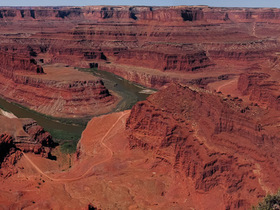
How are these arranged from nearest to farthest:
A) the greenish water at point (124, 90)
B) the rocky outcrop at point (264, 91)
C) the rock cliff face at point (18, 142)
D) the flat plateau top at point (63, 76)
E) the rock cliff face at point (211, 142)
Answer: the rock cliff face at point (211, 142) → the rock cliff face at point (18, 142) → the rocky outcrop at point (264, 91) → the greenish water at point (124, 90) → the flat plateau top at point (63, 76)

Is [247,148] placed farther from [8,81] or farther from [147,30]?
[147,30]

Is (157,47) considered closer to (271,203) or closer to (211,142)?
(211,142)

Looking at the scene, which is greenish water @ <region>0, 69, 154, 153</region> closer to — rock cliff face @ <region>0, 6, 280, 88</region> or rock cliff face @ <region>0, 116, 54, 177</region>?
rock cliff face @ <region>0, 116, 54, 177</region>

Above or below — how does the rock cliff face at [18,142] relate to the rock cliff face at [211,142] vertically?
below

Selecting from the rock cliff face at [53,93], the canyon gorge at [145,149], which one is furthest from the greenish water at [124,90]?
the rock cliff face at [53,93]

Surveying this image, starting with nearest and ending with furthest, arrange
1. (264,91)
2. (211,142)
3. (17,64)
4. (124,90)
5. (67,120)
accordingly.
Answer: (211,142)
(264,91)
(67,120)
(17,64)
(124,90)

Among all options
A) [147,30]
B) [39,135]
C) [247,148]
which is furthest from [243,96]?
[147,30]

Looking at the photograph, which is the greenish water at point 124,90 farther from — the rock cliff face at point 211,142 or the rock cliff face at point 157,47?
the rock cliff face at point 211,142

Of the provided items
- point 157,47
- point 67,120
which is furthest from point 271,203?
point 157,47
